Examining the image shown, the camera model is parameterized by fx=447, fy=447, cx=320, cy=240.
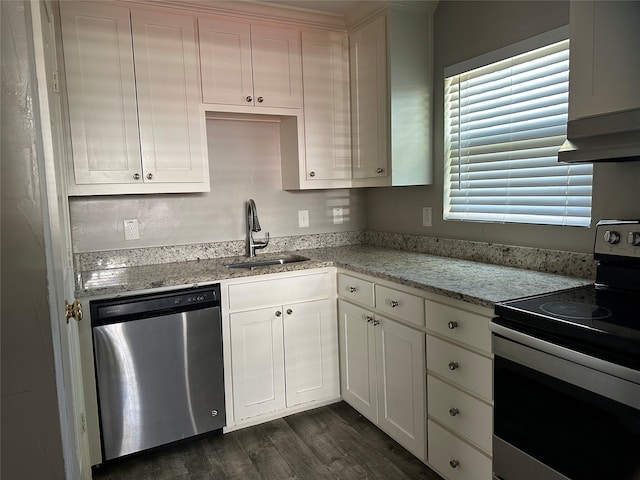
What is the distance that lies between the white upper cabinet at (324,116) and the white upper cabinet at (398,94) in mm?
185

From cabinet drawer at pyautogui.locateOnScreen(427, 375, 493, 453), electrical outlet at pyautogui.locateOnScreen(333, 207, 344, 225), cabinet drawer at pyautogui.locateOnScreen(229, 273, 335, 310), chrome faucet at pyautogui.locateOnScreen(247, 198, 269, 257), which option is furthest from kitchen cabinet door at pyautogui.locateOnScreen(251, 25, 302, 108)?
cabinet drawer at pyautogui.locateOnScreen(427, 375, 493, 453)

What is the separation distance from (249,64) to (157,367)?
1.74 m

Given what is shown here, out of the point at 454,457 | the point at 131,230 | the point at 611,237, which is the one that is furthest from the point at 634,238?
the point at 131,230

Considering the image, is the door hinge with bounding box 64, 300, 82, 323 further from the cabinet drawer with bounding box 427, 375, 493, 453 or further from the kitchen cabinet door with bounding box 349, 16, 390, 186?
the kitchen cabinet door with bounding box 349, 16, 390, 186

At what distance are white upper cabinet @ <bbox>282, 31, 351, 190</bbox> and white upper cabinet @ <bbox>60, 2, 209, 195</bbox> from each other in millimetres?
650

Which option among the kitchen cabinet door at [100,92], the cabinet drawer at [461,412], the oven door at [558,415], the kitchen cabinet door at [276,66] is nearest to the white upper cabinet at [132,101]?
the kitchen cabinet door at [100,92]

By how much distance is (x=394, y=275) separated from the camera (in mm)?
2094

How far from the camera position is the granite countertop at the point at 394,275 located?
1.75 metres

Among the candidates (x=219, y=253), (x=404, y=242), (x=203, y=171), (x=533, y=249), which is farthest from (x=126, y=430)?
(x=533, y=249)

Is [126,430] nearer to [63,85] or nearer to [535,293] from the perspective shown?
[63,85]

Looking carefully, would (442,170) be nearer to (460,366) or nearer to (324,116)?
(324,116)

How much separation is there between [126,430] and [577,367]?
197cm

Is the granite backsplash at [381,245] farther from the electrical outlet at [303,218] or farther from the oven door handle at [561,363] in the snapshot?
the oven door handle at [561,363]

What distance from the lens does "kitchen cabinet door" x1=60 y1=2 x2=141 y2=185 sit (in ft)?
7.23
